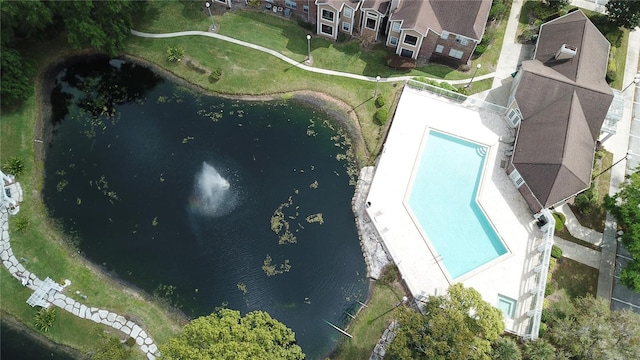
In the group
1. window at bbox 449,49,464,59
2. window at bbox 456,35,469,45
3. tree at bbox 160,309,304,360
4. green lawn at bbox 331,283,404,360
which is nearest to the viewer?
tree at bbox 160,309,304,360

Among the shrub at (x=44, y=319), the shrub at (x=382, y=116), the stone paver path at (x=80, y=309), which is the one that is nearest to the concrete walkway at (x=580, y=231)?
the shrub at (x=382, y=116)

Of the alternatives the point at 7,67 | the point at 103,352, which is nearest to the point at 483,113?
the point at 103,352

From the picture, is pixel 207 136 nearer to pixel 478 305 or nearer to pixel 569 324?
pixel 478 305

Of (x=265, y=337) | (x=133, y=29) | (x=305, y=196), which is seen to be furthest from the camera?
(x=133, y=29)

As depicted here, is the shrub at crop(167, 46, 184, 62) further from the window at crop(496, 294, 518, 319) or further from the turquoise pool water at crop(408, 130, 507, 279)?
the window at crop(496, 294, 518, 319)

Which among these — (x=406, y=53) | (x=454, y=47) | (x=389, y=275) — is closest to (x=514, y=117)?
(x=454, y=47)

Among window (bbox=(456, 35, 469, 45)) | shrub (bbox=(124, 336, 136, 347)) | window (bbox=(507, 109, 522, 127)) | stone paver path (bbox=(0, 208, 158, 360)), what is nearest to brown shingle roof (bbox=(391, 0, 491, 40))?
window (bbox=(456, 35, 469, 45))
